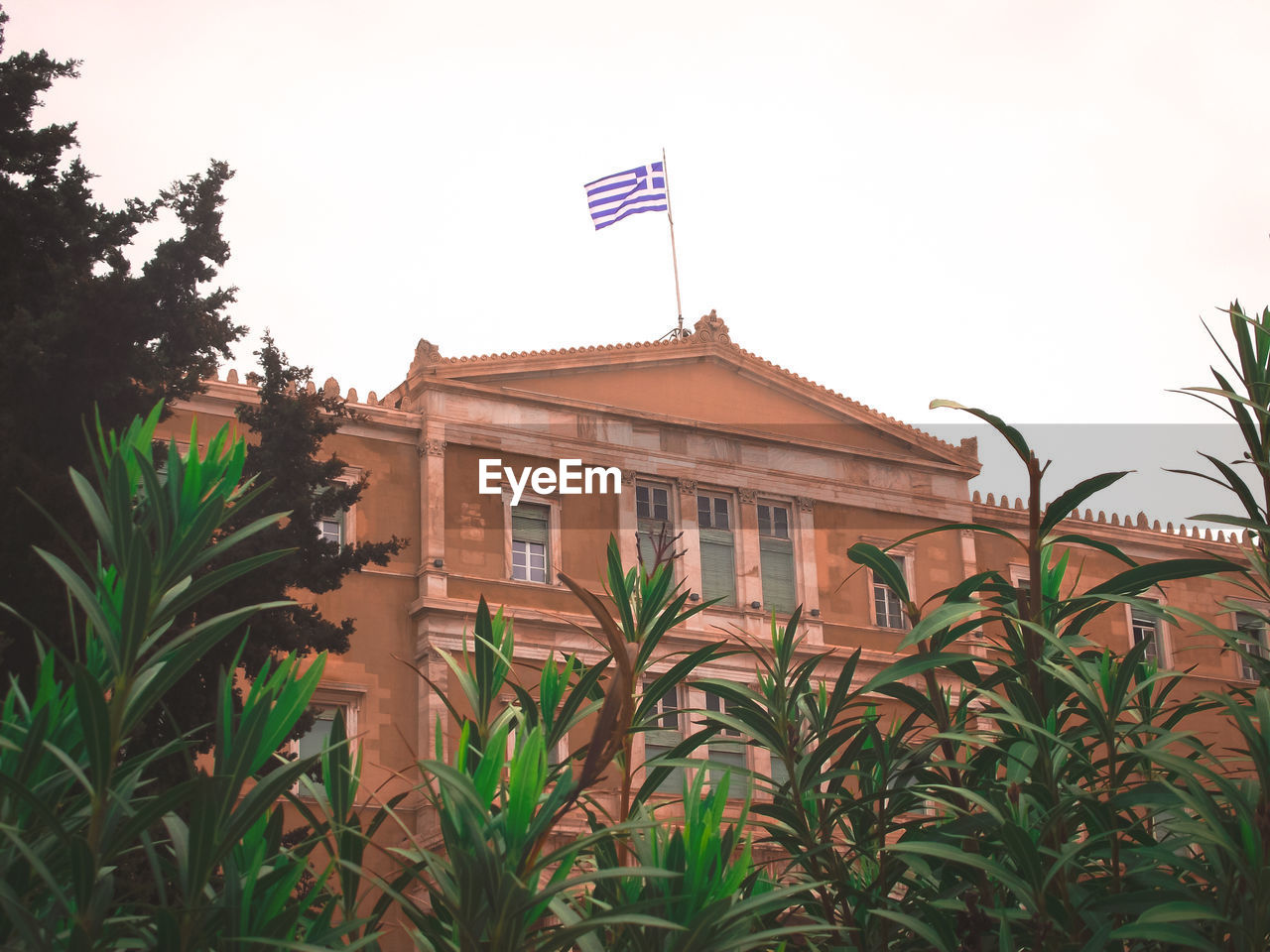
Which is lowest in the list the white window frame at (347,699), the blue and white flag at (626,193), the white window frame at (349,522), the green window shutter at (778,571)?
the white window frame at (347,699)

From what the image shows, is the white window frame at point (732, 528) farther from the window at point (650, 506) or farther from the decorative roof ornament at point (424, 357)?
the decorative roof ornament at point (424, 357)

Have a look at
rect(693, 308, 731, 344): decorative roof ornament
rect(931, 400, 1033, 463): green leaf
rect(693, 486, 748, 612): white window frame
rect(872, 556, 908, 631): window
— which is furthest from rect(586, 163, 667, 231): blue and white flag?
rect(931, 400, 1033, 463): green leaf

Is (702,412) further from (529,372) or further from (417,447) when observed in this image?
(417,447)

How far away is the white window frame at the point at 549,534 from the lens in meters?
24.0

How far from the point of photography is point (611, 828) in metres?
3.32

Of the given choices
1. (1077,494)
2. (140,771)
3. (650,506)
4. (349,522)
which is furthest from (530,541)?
(140,771)

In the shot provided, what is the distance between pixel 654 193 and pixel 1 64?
585 inches

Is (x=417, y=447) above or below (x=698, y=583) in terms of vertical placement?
above

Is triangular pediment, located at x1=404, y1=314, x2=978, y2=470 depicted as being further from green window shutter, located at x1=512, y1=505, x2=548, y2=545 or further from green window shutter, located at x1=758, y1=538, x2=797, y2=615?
green window shutter, located at x1=758, y1=538, x2=797, y2=615

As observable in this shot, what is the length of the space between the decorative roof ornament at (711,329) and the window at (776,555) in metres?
3.06

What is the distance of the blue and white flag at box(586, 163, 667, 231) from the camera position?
2748 cm

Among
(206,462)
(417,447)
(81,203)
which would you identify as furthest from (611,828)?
(417,447)

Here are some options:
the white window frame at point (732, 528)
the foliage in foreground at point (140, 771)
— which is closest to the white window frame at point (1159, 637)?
the white window frame at point (732, 528)

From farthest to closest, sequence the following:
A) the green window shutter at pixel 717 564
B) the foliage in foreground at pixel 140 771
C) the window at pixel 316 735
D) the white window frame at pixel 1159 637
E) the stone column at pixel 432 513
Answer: the white window frame at pixel 1159 637
the green window shutter at pixel 717 564
the stone column at pixel 432 513
the window at pixel 316 735
the foliage in foreground at pixel 140 771
